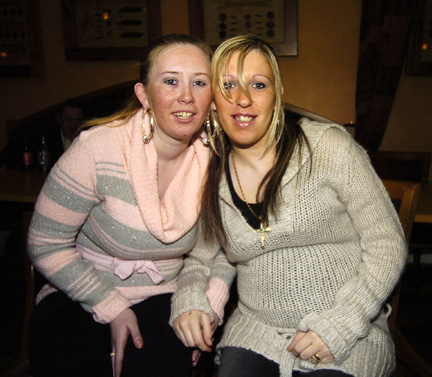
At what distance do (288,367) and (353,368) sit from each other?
188 mm

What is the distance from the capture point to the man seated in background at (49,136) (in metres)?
3.02

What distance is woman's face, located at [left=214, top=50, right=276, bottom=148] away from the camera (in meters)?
1.29

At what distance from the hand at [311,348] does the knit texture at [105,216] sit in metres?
0.33

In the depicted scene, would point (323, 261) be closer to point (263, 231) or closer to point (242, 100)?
point (263, 231)

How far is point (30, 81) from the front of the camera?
3871 mm

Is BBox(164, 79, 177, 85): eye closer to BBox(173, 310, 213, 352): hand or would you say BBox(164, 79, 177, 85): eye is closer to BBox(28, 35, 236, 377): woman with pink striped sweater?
BBox(28, 35, 236, 377): woman with pink striped sweater

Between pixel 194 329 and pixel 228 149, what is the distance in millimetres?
652

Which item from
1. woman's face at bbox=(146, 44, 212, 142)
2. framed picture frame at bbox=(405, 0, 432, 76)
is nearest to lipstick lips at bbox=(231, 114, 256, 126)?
woman's face at bbox=(146, 44, 212, 142)

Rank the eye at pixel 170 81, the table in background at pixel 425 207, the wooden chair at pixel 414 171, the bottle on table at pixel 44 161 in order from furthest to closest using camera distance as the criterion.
Answer: the bottle on table at pixel 44 161 → the wooden chair at pixel 414 171 → the table in background at pixel 425 207 → the eye at pixel 170 81

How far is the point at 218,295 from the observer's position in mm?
1383

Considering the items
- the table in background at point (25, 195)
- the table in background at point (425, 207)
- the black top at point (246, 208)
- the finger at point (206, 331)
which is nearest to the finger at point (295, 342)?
the finger at point (206, 331)

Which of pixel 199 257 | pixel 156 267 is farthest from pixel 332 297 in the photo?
pixel 156 267

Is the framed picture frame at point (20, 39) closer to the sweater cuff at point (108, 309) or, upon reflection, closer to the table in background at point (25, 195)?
the table in background at point (25, 195)

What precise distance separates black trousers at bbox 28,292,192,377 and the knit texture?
7 centimetres
